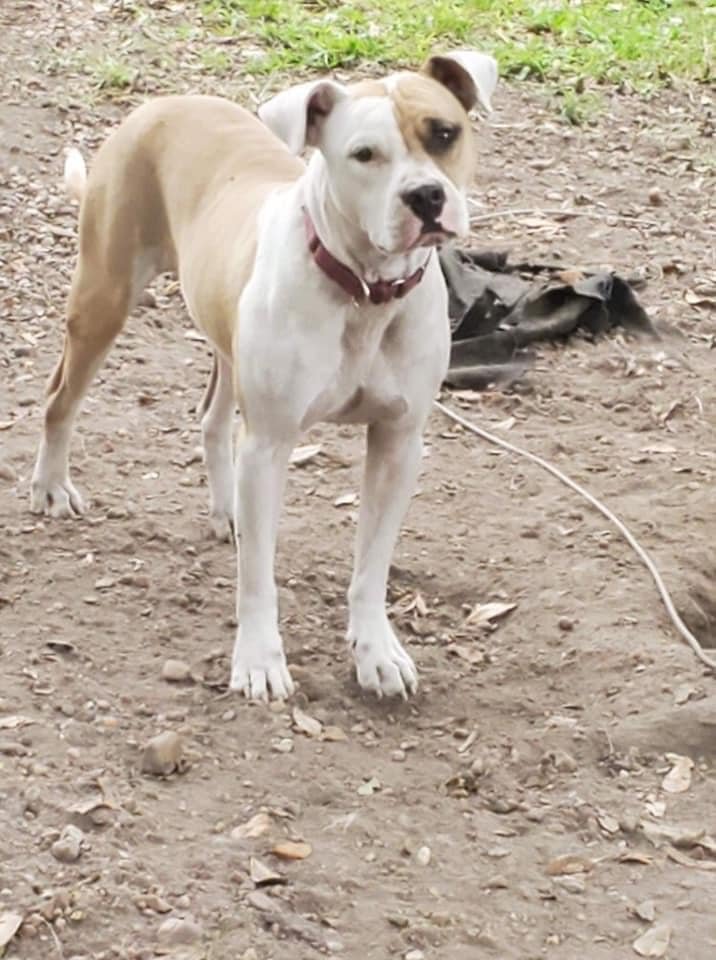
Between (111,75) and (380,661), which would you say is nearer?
(380,661)

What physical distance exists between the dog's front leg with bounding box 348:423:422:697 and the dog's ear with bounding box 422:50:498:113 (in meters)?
0.80

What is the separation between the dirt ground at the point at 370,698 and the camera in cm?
344

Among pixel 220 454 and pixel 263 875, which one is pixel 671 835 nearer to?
pixel 263 875

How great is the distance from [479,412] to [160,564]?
5.15ft

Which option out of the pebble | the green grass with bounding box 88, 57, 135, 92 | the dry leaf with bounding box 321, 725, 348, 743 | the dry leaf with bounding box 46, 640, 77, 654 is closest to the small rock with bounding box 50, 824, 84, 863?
the dry leaf with bounding box 321, 725, 348, 743

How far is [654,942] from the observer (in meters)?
3.41

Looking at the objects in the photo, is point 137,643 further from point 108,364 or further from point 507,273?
point 507,273

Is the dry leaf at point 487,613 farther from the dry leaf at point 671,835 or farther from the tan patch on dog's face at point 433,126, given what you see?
the tan patch on dog's face at point 433,126

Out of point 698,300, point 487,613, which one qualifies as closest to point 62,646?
point 487,613

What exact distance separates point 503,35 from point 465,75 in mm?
5818

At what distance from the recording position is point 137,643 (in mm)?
4512

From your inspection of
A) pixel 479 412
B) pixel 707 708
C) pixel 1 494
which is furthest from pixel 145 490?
pixel 707 708

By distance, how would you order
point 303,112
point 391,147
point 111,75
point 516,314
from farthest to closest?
point 111,75, point 516,314, point 303,112, point 391,147

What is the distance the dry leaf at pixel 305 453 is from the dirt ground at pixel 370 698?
44 millimetres
